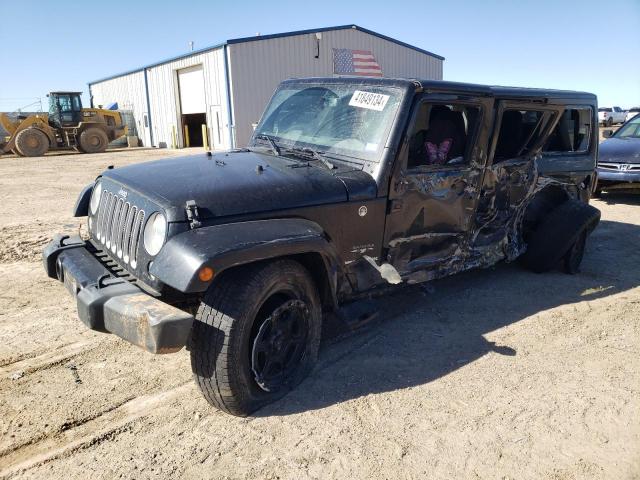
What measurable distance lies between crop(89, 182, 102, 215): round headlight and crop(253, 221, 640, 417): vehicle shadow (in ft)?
6.21

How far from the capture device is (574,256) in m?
5.46

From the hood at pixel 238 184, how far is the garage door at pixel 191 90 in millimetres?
20917

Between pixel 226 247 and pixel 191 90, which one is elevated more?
pixel 191 90

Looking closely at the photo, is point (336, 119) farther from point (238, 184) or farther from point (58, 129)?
point (58, 129)

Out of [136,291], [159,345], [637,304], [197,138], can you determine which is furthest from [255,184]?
[197,138]

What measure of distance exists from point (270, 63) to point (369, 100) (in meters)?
18.8

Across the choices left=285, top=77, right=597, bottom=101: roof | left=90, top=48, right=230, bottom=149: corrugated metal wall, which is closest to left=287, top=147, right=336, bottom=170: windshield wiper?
left=285, top=77, right=597, bottom=101: roof

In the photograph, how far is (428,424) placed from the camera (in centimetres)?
290

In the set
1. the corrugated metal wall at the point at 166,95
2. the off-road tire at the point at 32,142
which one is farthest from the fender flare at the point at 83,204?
the off-road tire at the point at 32,142

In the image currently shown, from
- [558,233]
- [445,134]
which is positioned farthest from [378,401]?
[558,233]

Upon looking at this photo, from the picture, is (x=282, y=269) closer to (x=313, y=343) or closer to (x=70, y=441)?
(x=313, y=343)

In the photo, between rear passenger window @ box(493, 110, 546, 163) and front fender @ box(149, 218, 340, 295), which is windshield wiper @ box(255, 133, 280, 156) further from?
rear passenger window @ box(493, 110, 546, 163)

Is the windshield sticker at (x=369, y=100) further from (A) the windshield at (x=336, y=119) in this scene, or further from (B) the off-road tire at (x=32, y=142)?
(B) the off-road tire at (x=32, y=142)

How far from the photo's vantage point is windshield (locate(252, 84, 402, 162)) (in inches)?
144
